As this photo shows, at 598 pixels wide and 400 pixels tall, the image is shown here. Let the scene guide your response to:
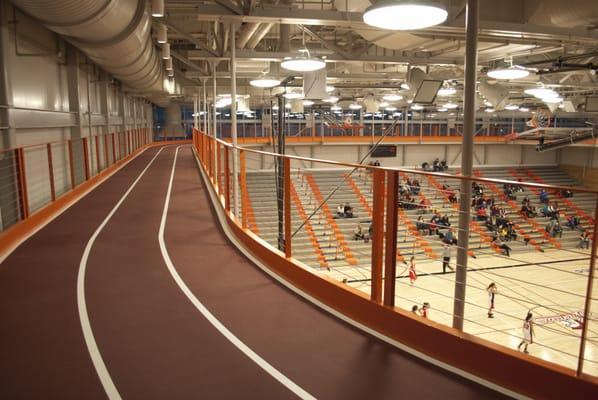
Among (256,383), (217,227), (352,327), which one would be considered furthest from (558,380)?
(217,227)

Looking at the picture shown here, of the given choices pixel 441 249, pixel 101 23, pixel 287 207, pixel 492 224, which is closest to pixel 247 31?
pixel 101 23

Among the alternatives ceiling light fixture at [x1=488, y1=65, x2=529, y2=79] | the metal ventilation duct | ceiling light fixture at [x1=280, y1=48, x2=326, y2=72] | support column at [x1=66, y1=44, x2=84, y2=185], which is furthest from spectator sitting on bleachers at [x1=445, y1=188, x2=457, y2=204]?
support column at [x1=66, y1=44, x2=84, y2=185]

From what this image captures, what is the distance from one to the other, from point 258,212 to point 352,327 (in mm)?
21821

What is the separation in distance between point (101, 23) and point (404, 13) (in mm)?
4961

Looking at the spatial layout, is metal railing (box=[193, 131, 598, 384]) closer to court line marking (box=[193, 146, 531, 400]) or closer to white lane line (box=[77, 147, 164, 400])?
court line marking (box=[193, 146, 531, 400])

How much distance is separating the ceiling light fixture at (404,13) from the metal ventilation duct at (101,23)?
397cm

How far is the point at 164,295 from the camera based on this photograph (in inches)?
192

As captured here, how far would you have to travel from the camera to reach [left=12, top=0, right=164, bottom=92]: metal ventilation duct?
221 inches

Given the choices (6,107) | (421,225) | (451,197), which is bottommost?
(421,225)

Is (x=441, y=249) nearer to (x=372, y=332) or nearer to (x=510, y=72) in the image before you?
(x=510, y=72)

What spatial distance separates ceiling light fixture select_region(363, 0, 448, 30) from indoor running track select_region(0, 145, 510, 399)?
273 cm

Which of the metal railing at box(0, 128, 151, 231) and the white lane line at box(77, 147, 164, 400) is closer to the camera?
the white lane line at box(77, 147, 164, 400)

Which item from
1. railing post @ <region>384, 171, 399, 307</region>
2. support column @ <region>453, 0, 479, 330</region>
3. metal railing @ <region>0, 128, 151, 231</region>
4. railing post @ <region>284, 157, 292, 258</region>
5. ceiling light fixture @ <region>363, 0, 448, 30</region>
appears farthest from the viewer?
metal railing @ <region>0, 128, 151, 231</region>

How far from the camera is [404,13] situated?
358 cm
